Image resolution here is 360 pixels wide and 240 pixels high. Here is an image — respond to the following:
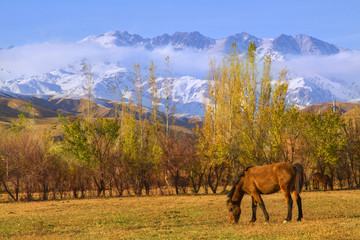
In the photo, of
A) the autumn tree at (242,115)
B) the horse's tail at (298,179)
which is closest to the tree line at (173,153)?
the autumn tree at (242,115)

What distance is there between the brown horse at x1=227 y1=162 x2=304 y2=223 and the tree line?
18.7 metres

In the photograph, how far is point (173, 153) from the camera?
34.1 meters

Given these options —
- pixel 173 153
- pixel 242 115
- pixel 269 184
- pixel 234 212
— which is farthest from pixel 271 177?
pixel 242 115

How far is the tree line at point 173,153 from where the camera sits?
32.1m

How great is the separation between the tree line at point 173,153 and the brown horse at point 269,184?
61.3 ft

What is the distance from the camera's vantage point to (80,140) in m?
32.8

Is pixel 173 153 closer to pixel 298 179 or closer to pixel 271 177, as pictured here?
pixel 271 177

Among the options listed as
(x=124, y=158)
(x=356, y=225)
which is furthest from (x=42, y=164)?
(x=356, y=225)

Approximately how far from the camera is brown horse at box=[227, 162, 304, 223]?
14.4 m

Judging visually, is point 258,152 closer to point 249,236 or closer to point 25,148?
point 25,148

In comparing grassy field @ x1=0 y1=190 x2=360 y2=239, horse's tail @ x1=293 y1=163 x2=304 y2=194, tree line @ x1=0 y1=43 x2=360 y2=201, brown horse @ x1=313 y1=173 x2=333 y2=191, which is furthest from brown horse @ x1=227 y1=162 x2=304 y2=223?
brown horse @ x1=313 y1=173 x2=333 y2=191

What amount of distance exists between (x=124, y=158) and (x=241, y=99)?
41.4ft

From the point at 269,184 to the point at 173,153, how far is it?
19711 mm

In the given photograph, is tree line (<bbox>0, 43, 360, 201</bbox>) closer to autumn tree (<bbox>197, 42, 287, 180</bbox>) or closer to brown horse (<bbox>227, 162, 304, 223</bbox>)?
autumn tree (<bbox>197, 42, 287, 180</bbox>)
